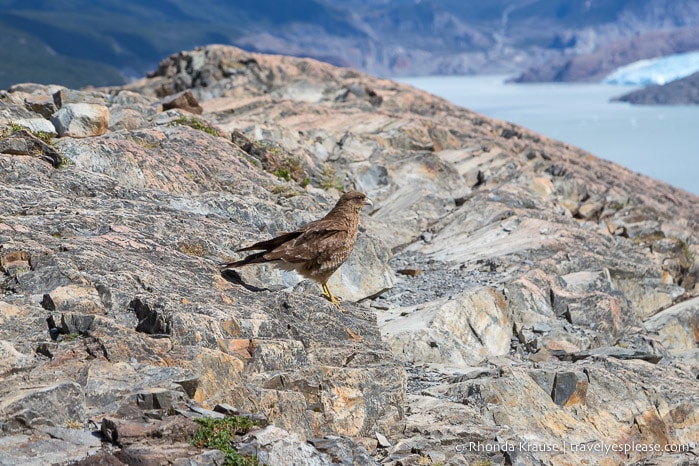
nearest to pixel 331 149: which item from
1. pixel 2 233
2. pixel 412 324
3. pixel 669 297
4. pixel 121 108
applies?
pixel 121 108

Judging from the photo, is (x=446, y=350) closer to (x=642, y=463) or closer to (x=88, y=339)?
(x=642, y=463)

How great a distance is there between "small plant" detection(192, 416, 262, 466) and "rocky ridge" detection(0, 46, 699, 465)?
131 mm

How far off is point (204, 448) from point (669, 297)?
16509mm

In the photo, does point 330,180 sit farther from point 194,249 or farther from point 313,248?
point 313,248

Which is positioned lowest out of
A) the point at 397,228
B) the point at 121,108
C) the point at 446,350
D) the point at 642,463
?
the point at 642,463

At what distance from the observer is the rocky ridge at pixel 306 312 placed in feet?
31.2

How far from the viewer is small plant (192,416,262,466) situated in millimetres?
8594

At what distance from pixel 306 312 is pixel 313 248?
110 centimetres

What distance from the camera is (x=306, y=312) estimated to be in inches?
496

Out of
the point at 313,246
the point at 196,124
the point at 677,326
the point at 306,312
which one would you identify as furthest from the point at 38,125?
the point at 677,326

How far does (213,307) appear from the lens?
11.5 meters

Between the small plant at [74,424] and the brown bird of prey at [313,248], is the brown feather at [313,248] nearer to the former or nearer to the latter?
the brown bird of prey at [313,248]

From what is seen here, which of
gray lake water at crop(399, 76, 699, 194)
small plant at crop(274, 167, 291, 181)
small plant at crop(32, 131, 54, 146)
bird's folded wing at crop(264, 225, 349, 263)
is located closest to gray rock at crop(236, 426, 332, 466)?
bird's folded wing at crop(264, 225, 349, 263)

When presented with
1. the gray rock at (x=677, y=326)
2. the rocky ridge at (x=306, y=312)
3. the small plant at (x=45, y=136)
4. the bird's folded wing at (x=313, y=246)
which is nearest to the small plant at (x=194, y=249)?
the rocky ridge at (x=306, y=312)
